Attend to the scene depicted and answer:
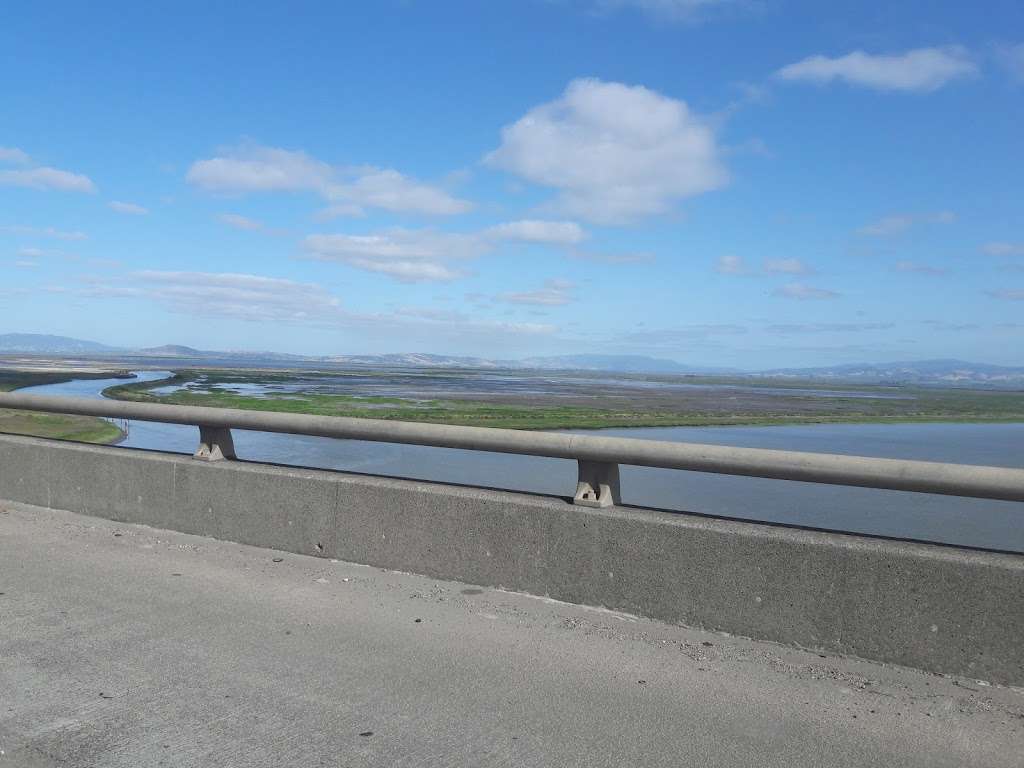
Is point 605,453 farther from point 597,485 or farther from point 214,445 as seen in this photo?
point 214,445

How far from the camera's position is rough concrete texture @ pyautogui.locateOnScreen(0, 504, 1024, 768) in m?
3.34

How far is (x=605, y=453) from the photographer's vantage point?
4863 mm

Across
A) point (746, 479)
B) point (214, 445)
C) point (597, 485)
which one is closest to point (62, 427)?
point (746, 479)

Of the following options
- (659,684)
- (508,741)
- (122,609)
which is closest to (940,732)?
(659,684)

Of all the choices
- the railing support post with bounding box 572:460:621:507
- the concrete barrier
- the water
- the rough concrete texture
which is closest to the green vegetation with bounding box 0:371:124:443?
the water

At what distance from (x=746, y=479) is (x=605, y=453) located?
415 inches

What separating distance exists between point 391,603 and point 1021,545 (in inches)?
317

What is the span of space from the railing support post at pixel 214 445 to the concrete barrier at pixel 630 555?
0.39 feet

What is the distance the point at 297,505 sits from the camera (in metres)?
6.04

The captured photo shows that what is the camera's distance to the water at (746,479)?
11.1m

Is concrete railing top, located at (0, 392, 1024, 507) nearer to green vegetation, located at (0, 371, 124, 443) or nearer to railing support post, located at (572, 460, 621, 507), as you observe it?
railing support post, located at (572, 460, 621, 507)

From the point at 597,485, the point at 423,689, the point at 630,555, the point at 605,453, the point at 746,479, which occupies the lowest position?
the point at 746,479

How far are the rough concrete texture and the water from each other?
2615mm

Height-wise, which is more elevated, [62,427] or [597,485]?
[597,485]
